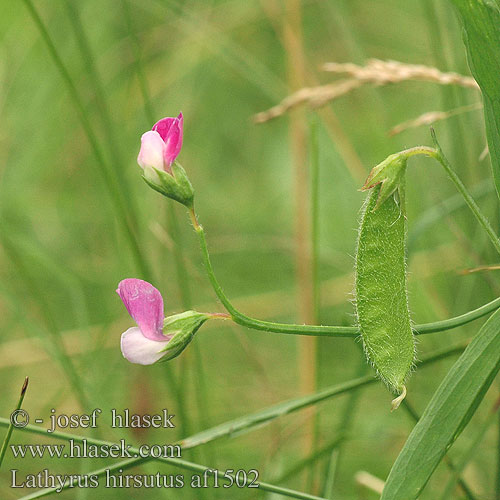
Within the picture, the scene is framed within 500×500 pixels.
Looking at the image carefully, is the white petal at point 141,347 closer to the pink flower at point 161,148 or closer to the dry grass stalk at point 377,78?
the pink flower at point 161,148

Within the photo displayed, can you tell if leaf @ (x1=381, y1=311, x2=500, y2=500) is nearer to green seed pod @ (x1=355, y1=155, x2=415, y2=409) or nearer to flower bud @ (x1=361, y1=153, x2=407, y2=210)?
green seed pod @ (x1=355, y1=155, x2=415, y2=409)

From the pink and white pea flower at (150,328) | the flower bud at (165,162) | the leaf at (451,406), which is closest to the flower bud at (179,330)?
the pink and white pea flower at (150,328)

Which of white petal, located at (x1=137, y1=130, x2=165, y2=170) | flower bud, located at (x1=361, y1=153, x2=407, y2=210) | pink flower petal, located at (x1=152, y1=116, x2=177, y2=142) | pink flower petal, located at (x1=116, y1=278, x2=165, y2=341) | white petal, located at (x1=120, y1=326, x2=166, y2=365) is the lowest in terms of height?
white petal, located at (x1=120, y1=326, x2=166, y2=365)

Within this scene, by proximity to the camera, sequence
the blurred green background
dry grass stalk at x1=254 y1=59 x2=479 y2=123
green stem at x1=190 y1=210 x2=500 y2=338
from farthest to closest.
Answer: the blurred green background
dry grass stalk at x1=254 y1=59 x2=479 y2=123
green stem at x1=190 y1=210 x2=500 y2=338

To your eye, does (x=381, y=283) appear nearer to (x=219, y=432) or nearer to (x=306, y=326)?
(x=306, y=326)

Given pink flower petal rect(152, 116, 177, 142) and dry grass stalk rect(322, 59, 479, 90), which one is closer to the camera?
pink flower petal rect(152, 116, 177, 142)

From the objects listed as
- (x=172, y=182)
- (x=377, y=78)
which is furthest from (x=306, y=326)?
(x=377, y=78)

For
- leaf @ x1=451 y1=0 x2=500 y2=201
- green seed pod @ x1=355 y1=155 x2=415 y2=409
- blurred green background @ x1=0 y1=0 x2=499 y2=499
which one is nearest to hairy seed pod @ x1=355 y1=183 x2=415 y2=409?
green seed pod @ x1=355 y1=155 x2=415 y2=409

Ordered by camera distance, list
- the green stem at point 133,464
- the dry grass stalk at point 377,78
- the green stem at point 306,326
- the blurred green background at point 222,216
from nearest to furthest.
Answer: the green stem at point 306,326 < the green stem at point 133,464 < the dry grass stalk at point 377,78 < the blurred green background at point 222,216
